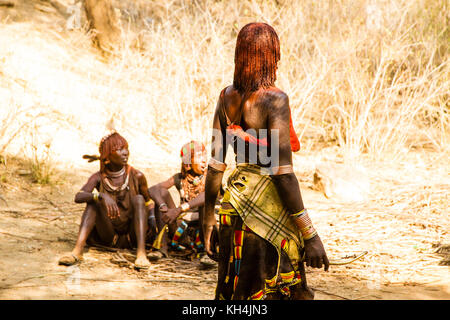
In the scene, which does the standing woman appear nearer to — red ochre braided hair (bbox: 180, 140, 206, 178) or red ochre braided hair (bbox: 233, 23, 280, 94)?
red ochre braided hair (bbox: 233, 23, 280, 94)

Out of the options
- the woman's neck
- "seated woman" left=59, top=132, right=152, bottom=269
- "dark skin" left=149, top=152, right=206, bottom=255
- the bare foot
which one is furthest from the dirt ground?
the woman's neck

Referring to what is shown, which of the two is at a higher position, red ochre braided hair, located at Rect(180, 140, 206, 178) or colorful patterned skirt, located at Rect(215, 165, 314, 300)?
red ochre braided hair, located at Rect(180, 140, 206, 178)

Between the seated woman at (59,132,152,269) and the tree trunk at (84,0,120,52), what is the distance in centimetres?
744

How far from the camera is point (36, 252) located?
3.96 meters

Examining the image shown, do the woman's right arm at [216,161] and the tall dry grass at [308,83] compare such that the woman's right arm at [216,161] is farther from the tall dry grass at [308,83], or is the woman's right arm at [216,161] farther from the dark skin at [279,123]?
the tall dry grass at [308,83]

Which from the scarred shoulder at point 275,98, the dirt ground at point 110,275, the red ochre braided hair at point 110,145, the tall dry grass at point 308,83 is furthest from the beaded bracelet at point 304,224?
the tall dry grass at point 308,83

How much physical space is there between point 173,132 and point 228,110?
567cm

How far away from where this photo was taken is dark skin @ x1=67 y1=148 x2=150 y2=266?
12.7 ft

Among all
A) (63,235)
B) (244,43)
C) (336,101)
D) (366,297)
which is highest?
(336,101)

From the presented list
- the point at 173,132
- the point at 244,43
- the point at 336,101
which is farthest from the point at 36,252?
the point at 336,101

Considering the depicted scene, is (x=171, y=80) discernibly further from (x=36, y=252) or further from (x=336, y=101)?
(x=36, y=252)

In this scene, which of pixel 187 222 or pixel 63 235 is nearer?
pixel 187 222

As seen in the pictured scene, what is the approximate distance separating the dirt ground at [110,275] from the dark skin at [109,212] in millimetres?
138

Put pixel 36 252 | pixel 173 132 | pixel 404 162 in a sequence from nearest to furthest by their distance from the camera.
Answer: pixel 36 252 → pixel 404 162 → pixel 173 132
